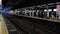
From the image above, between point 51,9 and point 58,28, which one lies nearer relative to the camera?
point 58,28

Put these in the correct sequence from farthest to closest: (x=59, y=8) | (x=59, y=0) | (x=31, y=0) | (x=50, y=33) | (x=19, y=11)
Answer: (x=19, y=11), (x=31, y=0), (x=59, y=0), (x=59, y=8), (x=50, y=33)

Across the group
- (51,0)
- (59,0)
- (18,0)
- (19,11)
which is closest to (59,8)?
(59,0)

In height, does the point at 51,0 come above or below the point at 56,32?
above

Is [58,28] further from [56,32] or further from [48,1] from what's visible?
[48,1]

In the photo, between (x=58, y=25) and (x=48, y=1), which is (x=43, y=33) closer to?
(x=58, y=25)

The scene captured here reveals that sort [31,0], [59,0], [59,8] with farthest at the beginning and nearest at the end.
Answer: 1. [31,0]
2. [59,0]
3. [59,8]

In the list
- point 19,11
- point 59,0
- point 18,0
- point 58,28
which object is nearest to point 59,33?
point 58,28

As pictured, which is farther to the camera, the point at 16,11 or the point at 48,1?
the point at 16,11

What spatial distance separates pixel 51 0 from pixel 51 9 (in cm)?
688

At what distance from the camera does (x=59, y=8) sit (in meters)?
6.62

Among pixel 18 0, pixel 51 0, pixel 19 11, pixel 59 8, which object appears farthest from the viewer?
pixel 19 11

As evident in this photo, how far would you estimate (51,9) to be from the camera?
58.8ft

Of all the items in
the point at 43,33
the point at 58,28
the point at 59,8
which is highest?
the point at 59,8

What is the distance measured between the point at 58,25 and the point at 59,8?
1451 mm
